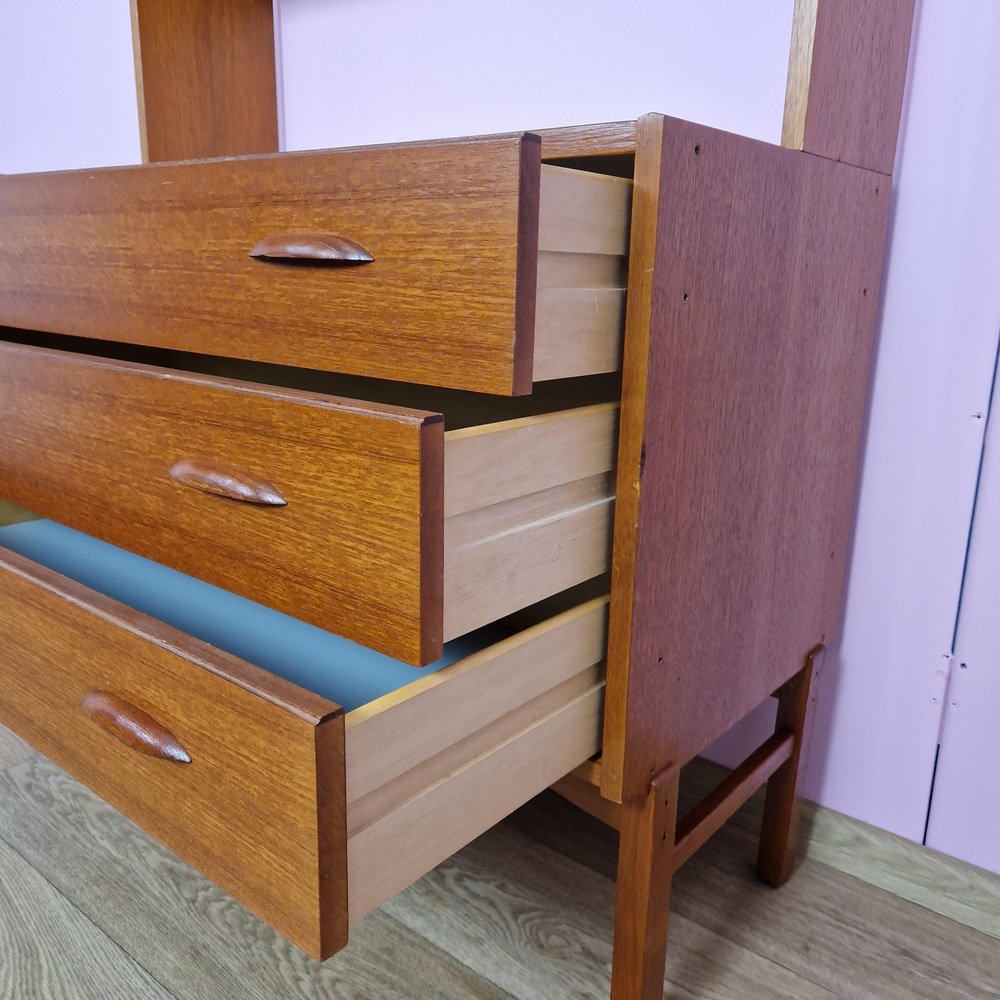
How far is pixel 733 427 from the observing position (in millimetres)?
692

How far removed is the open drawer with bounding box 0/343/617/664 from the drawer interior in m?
0.03

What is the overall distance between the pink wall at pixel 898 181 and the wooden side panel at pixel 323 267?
54cm

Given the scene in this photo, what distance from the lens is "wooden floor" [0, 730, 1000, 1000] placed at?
81cm

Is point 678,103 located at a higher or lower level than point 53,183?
higher

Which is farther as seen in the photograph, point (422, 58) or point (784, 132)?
point (422, 58)

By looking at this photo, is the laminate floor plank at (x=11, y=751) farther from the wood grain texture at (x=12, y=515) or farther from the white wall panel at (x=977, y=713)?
the white wall panel at (x=977, y=713)

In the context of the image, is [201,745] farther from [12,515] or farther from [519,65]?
[519,65]

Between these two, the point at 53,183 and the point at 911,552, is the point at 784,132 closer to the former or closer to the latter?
the point at 911,552

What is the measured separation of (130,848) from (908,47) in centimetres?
114

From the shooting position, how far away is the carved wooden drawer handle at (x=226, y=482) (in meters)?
0.57

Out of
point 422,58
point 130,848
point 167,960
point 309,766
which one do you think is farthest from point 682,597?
point 422,58

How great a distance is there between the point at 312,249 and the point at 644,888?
21.0 inches

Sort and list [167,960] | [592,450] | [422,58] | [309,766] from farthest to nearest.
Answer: [422,58] < [167,960] < [592,450] < [309,766]

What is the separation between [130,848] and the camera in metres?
0.99
